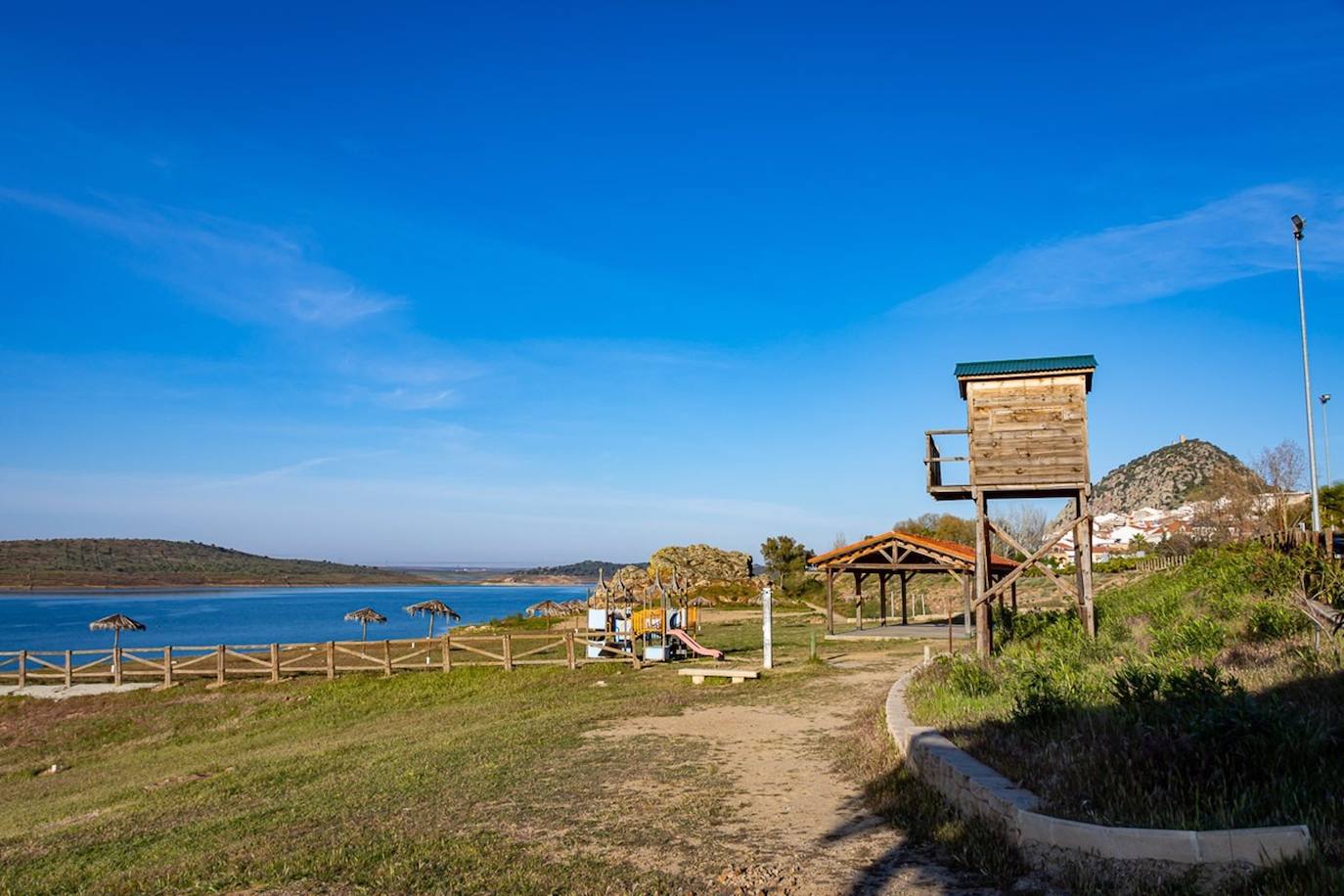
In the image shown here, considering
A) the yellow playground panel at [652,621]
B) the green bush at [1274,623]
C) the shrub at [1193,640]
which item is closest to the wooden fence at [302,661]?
the yellow playground panel at [652,621]

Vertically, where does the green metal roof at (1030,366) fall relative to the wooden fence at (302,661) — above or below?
above

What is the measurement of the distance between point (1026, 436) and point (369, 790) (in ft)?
48.5

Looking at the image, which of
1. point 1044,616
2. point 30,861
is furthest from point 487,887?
point 1044,616

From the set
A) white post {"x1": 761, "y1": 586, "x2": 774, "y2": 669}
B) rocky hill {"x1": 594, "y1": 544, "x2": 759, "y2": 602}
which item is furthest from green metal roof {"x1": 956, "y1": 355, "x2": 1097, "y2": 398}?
rocky hill {"x1": 594, "y1": 544, "x2": 759, "y2": 602}

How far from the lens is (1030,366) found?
1956cm

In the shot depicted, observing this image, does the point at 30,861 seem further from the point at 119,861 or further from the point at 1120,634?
the point at 1120,634

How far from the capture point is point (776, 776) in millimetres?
9688

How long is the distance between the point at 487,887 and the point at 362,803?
13.2ft

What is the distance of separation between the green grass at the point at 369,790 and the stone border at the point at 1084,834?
214 centimetres

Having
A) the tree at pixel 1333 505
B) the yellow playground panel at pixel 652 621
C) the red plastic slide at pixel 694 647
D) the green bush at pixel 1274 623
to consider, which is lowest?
the red plastic slide at pixel 694 647

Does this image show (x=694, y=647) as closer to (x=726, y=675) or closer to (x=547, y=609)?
(x=726, y=675)

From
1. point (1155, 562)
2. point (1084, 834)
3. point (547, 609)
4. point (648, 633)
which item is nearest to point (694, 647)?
point (648, 633)

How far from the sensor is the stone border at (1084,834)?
515 centimetres

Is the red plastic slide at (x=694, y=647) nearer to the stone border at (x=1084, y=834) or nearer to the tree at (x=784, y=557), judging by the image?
the stone border at (x=1084, y=834)
